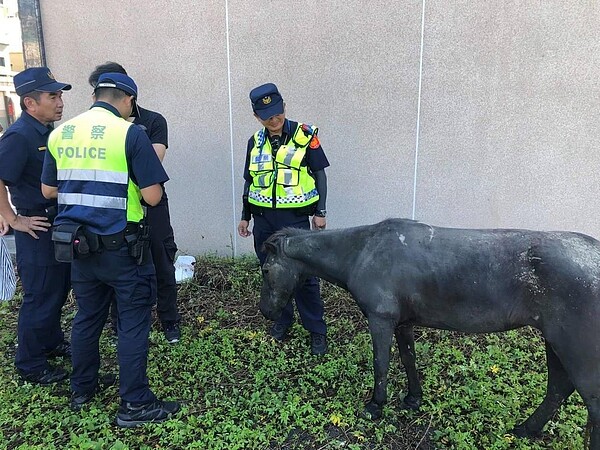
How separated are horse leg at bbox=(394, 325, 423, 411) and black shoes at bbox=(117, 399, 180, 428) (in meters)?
1.72


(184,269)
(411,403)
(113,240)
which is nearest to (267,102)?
(113,240)

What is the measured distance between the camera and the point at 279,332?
13.9 feet

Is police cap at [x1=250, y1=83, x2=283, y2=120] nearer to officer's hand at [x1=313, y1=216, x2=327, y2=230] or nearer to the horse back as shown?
officer's hand at [x1=313, y1=216, x2=327, y2=230]

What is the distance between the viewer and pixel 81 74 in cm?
575

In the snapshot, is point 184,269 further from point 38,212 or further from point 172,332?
point 38,212

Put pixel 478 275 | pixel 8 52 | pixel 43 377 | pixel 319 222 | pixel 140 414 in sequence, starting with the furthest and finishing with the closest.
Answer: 1. pixel 8 52
2. pixel 319 222
3. pixel 43 377
4. pixel 140 414
5. pixel 478 275

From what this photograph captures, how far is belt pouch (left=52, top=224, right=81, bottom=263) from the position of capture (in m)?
2.73

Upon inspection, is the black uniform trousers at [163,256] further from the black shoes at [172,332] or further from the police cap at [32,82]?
the police cap at [32,82]

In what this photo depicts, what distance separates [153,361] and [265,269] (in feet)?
4.82

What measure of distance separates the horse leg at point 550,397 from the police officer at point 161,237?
2972 millimetres

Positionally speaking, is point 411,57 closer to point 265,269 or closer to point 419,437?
point 265,269

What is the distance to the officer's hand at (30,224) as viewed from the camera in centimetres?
326

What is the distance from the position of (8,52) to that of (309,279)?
5.10 metres

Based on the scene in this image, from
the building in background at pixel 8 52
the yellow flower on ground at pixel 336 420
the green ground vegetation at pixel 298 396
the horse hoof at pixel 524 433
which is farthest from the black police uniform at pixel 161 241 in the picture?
the building in background at pixel 8 52
